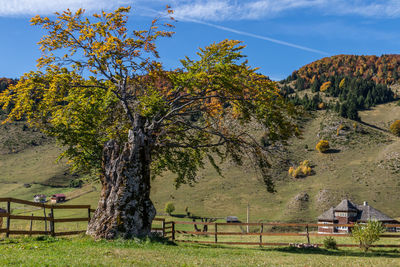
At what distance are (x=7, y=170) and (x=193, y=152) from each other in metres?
128

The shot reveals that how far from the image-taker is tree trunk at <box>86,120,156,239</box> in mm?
16297

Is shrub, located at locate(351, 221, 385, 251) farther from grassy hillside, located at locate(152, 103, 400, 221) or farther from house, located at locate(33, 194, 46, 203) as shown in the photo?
house, located at locate(33, 194, 46, 203)

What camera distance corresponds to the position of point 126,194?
16.7 metres

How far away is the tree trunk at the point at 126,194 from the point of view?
53.5 ft

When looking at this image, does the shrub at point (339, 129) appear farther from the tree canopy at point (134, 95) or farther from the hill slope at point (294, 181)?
the tree canopy at point (134, 95)

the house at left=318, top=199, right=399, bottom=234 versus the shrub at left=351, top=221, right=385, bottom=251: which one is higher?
Result: the shrub at left=351, top=221, right=385, bottom=251

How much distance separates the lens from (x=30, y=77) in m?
18.4

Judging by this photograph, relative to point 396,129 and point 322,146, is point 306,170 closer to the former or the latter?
point 322,146

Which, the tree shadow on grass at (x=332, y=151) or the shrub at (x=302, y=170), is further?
the tree shadow on grass at (x=332, y=151)

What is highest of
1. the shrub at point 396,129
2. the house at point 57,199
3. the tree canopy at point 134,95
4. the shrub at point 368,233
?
the shrub at point 396,129

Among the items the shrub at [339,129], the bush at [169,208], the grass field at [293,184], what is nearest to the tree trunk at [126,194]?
the grass field at [293,184]

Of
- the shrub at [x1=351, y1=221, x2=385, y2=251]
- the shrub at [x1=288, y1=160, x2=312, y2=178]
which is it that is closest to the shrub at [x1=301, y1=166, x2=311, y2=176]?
the shrub at [x1=288, y1=160, x2=312, y2=178]

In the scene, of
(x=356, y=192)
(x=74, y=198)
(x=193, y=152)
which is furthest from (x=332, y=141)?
(x=193, y=152)

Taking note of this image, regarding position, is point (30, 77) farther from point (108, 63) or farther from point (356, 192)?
point (356, 192)
